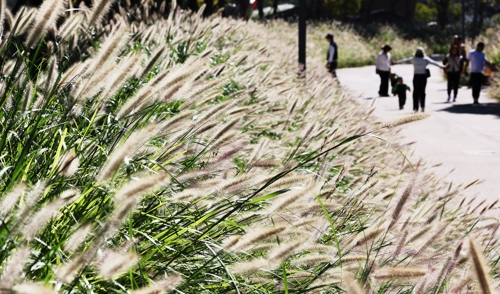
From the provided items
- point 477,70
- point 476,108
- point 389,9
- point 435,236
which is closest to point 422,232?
point 435,236

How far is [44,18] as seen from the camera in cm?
287

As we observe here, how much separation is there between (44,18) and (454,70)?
60.3 ft

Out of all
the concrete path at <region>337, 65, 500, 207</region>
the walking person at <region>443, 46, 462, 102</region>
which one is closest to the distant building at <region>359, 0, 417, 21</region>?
the walking person at <region>443, 46, 462, 102</region>

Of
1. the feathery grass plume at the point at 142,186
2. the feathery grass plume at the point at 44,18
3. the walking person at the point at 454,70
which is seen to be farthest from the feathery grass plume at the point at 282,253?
the walking person at the point at 454,70

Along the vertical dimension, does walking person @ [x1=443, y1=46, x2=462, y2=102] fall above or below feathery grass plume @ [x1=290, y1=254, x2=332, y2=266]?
below

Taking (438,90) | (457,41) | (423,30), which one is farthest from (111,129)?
(423,30)

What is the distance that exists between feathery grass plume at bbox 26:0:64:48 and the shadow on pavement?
1497cm

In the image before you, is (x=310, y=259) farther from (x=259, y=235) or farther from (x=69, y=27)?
(x=69, y=27)

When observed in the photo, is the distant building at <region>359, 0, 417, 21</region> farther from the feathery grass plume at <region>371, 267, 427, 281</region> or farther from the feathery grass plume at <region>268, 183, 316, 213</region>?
the feathery grass plume at <region>371, 267, 427, 281</region>

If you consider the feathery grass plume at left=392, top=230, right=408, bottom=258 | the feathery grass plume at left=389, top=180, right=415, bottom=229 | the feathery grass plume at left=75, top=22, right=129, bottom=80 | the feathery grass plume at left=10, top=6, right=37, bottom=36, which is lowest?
the feathery grass plume at left=392, top=230, right=408, bottom=258

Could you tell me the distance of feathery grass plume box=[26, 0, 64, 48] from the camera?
113 inches

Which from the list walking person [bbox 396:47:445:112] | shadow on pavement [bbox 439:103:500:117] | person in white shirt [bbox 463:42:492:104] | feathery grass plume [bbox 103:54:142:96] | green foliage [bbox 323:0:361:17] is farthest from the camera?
green foliage [bbox 323:0:361:17]

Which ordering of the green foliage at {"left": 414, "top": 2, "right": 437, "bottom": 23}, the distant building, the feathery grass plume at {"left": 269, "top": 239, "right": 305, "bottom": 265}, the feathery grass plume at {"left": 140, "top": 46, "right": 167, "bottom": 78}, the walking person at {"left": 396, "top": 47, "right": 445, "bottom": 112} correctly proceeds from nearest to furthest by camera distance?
the feathery grass plume at {"left": 269, "top": 239, "right": 305, "bottom": 265}
the feathery grass plume at {"left": 140, "top": 46, "right": 167, "bottom": 78}
the walking person at {"left": 396, "top": 47, "right": 445, "bottom": 112}
the distant building
the green foliage at {"left": 414, "top": 2, "right": 437, "bottom": 23}

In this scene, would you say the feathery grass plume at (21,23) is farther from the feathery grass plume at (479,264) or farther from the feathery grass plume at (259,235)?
the feathery grass plume at (479,264)
